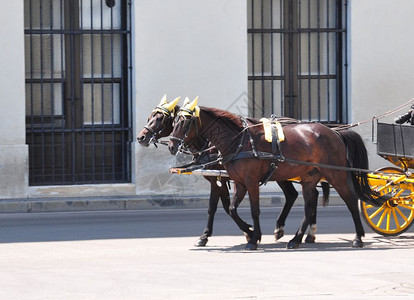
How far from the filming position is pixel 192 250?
13.0 meters

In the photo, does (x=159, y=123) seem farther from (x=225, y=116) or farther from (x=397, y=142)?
(x=397, y=142)

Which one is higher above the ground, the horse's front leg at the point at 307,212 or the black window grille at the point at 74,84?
the black window grille at the point at 74,84

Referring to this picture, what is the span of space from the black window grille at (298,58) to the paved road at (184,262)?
4171 mm

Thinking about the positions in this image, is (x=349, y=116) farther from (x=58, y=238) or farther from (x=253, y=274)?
(x=253, y=274)

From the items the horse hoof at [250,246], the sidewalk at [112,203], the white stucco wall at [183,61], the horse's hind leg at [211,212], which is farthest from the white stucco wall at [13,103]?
the horse hoof at [250,246]

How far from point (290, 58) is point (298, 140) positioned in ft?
23.3

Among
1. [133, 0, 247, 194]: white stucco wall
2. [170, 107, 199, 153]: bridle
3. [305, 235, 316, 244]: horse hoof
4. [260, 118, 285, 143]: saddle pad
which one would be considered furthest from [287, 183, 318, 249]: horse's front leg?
[133, 0, 247, 194]: white stucco wall

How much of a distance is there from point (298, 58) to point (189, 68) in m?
2.12

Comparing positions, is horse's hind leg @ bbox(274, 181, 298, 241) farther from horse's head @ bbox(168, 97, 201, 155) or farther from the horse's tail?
horse's head @ bbox(168, 97, 201, 155)

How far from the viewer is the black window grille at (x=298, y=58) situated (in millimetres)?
20141

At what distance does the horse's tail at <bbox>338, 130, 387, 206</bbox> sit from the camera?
13.4 m

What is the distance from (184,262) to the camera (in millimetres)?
11945

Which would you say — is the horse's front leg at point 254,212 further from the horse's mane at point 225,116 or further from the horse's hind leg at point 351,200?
the horse's hind leg at point 351,200

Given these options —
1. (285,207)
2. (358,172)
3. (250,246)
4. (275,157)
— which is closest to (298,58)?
(285,207)
